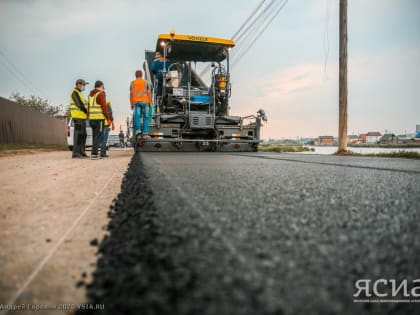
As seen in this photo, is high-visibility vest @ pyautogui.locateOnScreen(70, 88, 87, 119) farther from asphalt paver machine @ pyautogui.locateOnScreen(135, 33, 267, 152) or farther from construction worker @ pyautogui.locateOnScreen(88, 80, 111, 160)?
asphalt paver machine @ pyautogui.locateOnScreen(135, 33, 267, 152)

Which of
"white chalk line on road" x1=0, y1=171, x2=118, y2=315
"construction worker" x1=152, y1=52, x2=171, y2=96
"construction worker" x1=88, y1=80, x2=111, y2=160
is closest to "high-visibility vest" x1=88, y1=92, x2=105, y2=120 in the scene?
"construction worker" x1=88, y1=80, x2=111, y2=160

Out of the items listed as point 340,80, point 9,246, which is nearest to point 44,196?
point 9,246

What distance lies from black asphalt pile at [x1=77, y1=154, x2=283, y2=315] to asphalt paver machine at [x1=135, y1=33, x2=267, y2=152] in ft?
22.8

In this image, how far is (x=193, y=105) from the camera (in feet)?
27.7

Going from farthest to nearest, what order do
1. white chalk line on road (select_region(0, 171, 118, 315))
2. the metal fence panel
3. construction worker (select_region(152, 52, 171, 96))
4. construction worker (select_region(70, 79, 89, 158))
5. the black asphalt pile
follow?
the metal fence panel < construction worker (select_region(152, 52, 171, 96)) < construction worker (select_region(70, 79, 89, 158)) < white chalk line on road (select_region(0, 171, 118, 315)) < the black asphalt pile

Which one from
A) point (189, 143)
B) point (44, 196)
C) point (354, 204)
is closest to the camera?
point (354, 204)

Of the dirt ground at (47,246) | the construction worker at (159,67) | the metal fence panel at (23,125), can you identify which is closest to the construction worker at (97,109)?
the construction worker at (159,67)

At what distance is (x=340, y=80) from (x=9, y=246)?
30.7 feet

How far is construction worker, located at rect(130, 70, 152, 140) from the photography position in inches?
277

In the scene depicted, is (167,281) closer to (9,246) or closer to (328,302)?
(328,302)

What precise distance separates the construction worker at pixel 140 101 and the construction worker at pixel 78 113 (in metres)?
1.11

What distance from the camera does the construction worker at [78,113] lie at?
651 cm

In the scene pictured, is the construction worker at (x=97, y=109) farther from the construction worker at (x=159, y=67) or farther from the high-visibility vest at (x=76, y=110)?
the construction worker at (x=159, y=67)

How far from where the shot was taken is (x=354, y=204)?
97 centimetres
